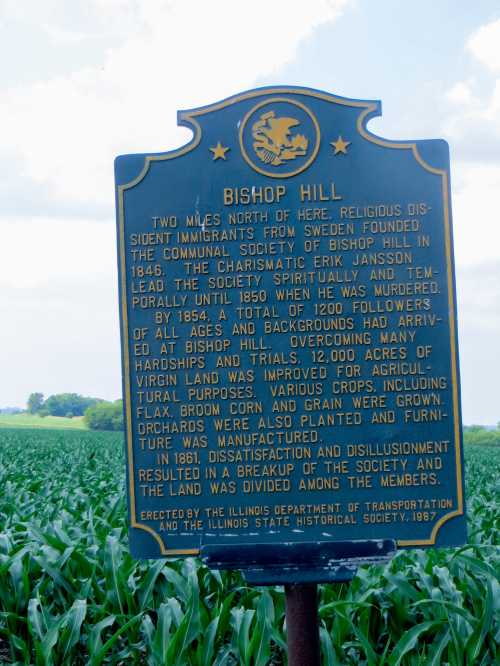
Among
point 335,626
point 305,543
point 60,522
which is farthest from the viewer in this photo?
point 60,522

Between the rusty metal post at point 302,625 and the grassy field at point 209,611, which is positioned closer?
the rusty metal post at point 302,625

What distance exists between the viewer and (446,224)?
4617mm

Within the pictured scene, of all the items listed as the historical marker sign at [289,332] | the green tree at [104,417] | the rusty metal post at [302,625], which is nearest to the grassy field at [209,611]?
the rusty metal post at [302,625]

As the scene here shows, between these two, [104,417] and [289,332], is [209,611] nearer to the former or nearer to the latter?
[289,332]

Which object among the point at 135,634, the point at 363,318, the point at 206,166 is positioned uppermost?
the point at 206,166

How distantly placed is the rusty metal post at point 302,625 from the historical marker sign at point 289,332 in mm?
402

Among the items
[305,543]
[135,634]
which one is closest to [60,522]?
[135,634]

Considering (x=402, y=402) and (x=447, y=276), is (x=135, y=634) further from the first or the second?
(x=447, y=276)

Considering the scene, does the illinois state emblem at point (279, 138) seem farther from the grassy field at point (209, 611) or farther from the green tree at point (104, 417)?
the green tree at point (104, 417)

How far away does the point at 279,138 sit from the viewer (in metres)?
4.55

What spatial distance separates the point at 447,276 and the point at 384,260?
1.17 feet

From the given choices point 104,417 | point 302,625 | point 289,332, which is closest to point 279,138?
point 289,332

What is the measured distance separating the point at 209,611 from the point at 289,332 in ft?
7.85

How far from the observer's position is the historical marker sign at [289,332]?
450 centimetres
